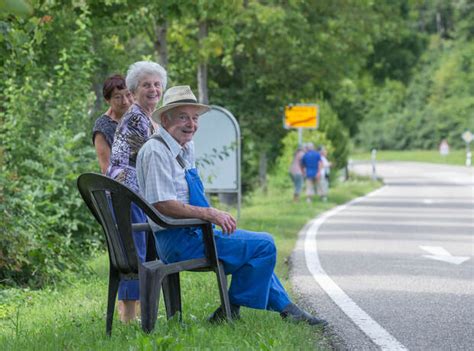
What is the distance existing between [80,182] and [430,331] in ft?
7.88

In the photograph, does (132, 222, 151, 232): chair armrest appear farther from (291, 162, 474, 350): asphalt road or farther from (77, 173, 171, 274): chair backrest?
(291, 162, 474, 350): asphalt road

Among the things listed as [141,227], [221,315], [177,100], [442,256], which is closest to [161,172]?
[177,100]

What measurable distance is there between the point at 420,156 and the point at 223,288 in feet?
322

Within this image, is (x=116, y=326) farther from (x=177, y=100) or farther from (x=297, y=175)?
(x=297, y=175)

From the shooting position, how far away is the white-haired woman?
754 cm

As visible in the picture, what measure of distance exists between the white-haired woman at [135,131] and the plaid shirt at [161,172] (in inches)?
23.7

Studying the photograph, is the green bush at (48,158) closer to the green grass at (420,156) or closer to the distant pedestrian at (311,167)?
the distant pedestrian at (311,167)

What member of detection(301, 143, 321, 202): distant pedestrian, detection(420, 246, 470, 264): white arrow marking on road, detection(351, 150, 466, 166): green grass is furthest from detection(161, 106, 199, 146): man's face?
detection(351, 150, 466, 166): green grass

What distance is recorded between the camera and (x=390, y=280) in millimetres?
10891

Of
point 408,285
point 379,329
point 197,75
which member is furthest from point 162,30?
point 379,329

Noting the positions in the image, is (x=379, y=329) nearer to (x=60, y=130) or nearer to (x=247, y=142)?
(x=60, y=130)

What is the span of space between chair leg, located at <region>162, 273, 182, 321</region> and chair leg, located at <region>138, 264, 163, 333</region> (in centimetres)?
64

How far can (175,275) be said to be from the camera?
24.0 ft

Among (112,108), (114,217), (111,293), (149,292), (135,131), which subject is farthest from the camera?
(112,108)
